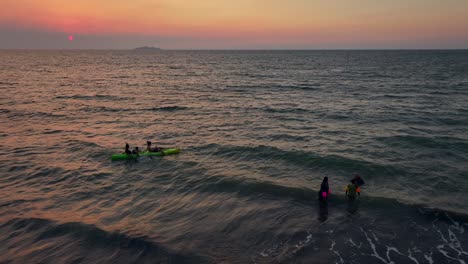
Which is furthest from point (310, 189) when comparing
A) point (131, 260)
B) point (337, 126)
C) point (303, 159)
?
point (337, 126)

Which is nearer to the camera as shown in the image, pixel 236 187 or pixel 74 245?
pixel 74 245

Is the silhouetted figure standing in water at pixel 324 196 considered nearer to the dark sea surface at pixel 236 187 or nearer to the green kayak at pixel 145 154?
the dark sea surface at pixel 236 187

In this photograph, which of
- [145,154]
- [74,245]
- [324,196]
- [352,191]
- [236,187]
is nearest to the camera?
[74,245]

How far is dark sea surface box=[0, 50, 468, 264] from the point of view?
14000mm

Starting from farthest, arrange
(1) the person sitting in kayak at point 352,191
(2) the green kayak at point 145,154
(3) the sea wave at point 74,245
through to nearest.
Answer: (2) the green kayak at point 145,154
(1) the person sitting in kayak at point 352,191
(3) the sea wave at point 74,245

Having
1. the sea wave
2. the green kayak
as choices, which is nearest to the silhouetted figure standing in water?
the sea wave

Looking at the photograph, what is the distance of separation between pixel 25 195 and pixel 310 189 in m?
17.8

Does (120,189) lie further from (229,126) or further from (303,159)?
(229,126)

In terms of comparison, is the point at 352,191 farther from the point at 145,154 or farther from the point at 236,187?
the point at 145,154

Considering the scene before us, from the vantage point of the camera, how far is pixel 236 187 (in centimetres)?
2050

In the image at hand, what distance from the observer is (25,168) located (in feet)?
77.5

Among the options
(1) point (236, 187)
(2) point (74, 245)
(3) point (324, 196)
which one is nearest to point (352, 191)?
(3) point (324, 196)

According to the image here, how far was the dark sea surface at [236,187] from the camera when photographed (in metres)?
14.0

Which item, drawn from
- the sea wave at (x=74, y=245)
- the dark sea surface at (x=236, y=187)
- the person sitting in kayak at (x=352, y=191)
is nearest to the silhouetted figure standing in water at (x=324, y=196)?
the dark sea surface at (x=236, y=187)
